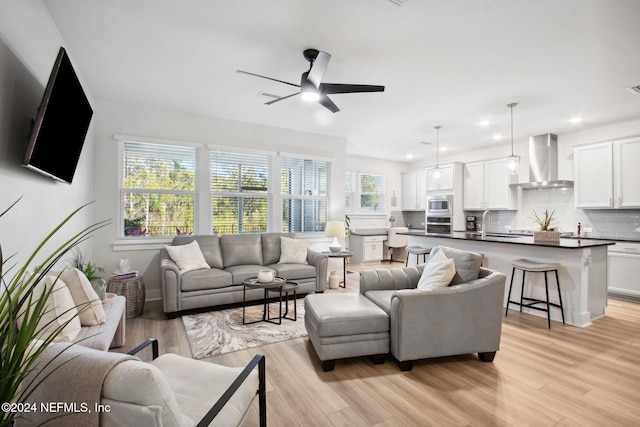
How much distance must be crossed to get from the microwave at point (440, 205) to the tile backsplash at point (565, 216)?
27.6 inches

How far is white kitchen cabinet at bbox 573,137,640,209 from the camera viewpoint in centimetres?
453

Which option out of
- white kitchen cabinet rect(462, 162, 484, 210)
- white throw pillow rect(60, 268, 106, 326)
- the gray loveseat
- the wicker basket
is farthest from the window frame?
white kitchen cabinet rect(462, 162, 484, 210)

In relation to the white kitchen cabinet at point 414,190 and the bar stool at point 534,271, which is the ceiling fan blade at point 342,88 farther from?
the white kitchen cabinet at point 414,190

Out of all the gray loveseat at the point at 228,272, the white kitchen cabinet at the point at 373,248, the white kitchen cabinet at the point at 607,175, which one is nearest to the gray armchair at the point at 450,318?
the gray loveseat at the point at 228,272

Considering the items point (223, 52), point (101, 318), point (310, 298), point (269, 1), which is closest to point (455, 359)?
point (310, 298)

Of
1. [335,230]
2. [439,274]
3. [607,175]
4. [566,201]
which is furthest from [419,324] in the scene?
[566,201]

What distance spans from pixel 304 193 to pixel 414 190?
374cm

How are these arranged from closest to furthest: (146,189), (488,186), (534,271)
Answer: (534,271)
(146,189)
(488,186)

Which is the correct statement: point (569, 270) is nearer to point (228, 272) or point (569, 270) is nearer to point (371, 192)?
point (228, 272)

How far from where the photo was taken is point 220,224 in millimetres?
4945

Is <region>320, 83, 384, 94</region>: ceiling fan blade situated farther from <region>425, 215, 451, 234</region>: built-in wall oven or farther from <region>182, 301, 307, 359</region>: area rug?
<region>425, 215, 451, 234</region>: built-in wall oven

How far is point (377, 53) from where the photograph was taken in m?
2.89

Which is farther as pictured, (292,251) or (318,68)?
(292,251)

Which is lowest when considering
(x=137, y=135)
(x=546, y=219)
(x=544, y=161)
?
(x=546, y=219)
